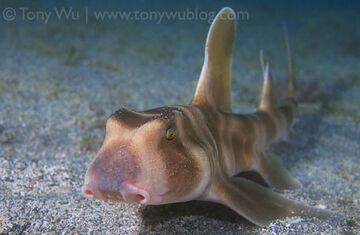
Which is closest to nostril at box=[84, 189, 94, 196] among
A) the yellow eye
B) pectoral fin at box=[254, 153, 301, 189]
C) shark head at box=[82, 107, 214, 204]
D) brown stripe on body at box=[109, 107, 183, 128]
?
shark head at box=[82, 107, 214, 204]

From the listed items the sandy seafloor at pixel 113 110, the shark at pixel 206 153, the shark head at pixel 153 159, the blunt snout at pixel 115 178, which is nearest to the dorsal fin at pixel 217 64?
the shark at pixel 206 153

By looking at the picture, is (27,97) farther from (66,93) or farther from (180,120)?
(180,120)

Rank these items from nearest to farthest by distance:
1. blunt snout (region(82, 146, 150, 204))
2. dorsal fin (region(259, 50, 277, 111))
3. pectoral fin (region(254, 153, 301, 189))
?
blunt snout (region(82, 146, 150, 204)) < pectoral fin (region(254, 153, 301, 189)) < dorsal fin (region(259, 50, 277, 111))

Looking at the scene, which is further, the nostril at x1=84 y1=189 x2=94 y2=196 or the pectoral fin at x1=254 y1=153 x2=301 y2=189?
the pectoral fin at x1=254 y1=153 x2=301 y2=189

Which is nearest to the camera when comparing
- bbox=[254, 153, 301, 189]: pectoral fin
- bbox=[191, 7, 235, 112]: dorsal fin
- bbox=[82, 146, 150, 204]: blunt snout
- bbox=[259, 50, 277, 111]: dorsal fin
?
bbox=[82, 146, 150, 204]: blunt snout

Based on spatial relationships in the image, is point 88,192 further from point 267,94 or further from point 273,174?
point 267,94

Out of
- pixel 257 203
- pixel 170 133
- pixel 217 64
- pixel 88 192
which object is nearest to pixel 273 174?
pixel 257 203

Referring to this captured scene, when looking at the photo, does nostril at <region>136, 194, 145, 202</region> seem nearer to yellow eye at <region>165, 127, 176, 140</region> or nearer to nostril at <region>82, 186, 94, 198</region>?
nostril at <region>82, 186, 94, 198</region>
